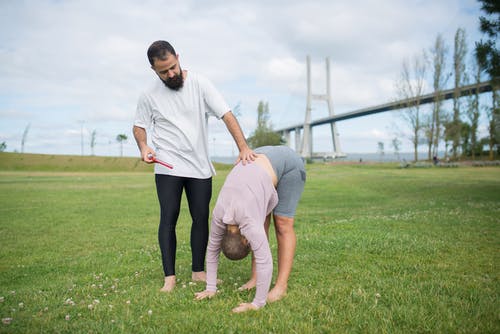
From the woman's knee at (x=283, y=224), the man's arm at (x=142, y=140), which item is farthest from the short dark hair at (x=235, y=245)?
the man's arm at (x=142, y=140)

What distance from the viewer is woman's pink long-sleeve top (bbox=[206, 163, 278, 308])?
126 inches

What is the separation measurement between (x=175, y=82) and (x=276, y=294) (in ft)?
7.81

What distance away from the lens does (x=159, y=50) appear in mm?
3873

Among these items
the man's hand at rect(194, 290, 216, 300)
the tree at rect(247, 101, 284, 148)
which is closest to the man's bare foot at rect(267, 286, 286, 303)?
the man's hand at rect(194, 290, 216, 300)

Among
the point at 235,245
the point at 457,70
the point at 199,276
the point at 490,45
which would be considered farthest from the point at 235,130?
the point at 457,70

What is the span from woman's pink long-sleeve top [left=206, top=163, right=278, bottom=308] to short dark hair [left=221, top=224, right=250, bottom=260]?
0.08 metres

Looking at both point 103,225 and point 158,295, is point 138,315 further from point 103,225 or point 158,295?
point 103,225

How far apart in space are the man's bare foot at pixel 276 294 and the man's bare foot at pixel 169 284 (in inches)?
42.7

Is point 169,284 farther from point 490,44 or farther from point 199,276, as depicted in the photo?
point 490,44

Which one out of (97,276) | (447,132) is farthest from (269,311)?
(447,132)

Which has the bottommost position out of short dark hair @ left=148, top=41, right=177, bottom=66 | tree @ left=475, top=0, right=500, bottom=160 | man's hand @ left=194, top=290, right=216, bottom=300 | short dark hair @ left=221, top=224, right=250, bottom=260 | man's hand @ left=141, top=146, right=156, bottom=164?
man's hand @ left=194, top=290, right=216, bottom=300

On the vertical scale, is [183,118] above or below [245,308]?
above

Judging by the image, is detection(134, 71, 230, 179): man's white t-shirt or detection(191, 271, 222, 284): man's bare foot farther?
detection(191, 271, 222, 284): man's bare foot

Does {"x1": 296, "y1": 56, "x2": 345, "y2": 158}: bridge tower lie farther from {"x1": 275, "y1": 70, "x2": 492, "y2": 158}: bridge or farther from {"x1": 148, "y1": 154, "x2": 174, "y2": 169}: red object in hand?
{"x1": 148, "y1": 154, "x2": 174, "y2": 169}: red object in hand
